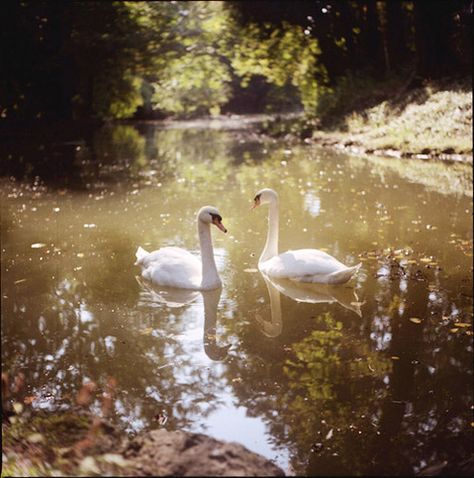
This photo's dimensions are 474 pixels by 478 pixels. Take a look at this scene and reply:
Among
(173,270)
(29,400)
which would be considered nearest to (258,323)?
(173,270)

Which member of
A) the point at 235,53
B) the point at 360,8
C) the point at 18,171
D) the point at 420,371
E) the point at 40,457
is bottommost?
the point at 420,371

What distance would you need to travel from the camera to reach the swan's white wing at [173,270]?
6875 millimetres

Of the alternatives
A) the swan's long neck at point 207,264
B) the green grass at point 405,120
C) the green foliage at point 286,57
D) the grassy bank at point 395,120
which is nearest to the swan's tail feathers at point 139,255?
the swan's long neck at point 207,264

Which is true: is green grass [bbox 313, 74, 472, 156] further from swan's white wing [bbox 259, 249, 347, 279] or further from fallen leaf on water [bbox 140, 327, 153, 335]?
fallen leaf on water [bbox 140, 327, 153, 335]

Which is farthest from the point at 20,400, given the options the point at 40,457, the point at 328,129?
the point at 328,129

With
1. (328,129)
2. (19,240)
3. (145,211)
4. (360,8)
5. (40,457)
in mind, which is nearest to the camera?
(40,457)

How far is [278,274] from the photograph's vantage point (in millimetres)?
7184

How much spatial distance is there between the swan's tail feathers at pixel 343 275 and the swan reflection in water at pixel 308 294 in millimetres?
110

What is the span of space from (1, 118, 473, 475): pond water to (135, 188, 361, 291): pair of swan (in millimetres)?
157

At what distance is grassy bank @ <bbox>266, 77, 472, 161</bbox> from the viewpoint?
17.3m

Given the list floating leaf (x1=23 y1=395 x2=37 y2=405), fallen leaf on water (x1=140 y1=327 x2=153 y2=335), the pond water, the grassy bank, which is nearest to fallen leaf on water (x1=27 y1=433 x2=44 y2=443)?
the pond water

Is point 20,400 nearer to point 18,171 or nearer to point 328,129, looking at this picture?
point 18,171

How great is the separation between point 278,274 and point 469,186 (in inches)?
A: 284

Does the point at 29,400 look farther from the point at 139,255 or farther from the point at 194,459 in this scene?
the point at 139,255
